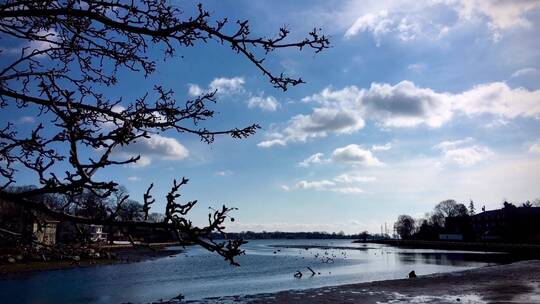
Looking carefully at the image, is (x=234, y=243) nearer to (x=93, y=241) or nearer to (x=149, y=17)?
(x=93, y=241)

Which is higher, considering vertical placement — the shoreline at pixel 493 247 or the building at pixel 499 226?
the building at pixel 499 226

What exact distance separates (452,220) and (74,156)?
16942 centimetres

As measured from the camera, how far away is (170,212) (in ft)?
9.92

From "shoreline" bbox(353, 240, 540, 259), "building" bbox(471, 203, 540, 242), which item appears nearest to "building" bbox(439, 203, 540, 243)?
"building" bbox(471, 203, 540, 242)

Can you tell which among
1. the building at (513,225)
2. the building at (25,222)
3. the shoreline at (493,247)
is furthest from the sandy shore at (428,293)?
the building at (513,225)

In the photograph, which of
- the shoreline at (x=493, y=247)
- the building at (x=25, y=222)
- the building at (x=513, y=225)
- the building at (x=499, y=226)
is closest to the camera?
the building at (x=25, y=222)

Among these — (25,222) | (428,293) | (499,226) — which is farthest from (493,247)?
(25,222)

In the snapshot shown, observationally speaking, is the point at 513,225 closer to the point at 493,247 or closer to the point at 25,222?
the point at 493,247

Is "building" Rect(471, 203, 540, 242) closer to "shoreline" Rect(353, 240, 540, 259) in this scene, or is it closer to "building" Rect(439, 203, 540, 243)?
"building" Rect(439, 203, 540, 243)

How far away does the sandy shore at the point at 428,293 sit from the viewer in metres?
32.1

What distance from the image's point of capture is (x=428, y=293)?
36.1 meters

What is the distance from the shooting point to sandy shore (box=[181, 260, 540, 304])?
1265 inches

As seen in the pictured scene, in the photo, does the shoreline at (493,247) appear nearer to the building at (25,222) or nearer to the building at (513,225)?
the building at (513,225)

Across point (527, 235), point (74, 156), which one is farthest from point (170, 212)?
point (527, 235)
